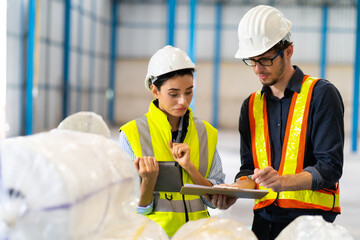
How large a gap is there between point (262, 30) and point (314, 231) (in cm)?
128

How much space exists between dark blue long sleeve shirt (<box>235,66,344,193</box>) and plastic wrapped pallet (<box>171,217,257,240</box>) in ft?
3.06

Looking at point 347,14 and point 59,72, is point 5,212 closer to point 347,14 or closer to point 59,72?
point 59,72

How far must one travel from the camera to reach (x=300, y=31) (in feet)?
70.9

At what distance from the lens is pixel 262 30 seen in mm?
2023

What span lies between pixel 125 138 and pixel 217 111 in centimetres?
2027

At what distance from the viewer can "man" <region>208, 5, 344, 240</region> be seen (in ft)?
6.22

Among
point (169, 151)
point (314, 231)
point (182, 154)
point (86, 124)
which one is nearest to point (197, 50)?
point (169, 151)

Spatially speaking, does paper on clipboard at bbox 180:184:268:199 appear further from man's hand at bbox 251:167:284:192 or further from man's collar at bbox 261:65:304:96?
man's collar at bbox 261:65:304:96

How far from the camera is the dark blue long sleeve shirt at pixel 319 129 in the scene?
73.1 inches

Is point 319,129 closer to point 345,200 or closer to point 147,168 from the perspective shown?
point 147,168

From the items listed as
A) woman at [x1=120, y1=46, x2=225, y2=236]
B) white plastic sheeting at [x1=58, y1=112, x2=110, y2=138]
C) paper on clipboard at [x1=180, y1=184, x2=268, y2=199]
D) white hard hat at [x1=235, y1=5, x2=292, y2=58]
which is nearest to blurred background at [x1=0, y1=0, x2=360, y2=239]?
woman at [x1=120, y1=46, x2=225, y2=236]

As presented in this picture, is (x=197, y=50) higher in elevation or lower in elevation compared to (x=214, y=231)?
higher

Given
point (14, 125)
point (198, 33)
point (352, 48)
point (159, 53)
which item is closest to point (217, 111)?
point (198, 33)

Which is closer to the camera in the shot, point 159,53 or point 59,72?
point 159,53
